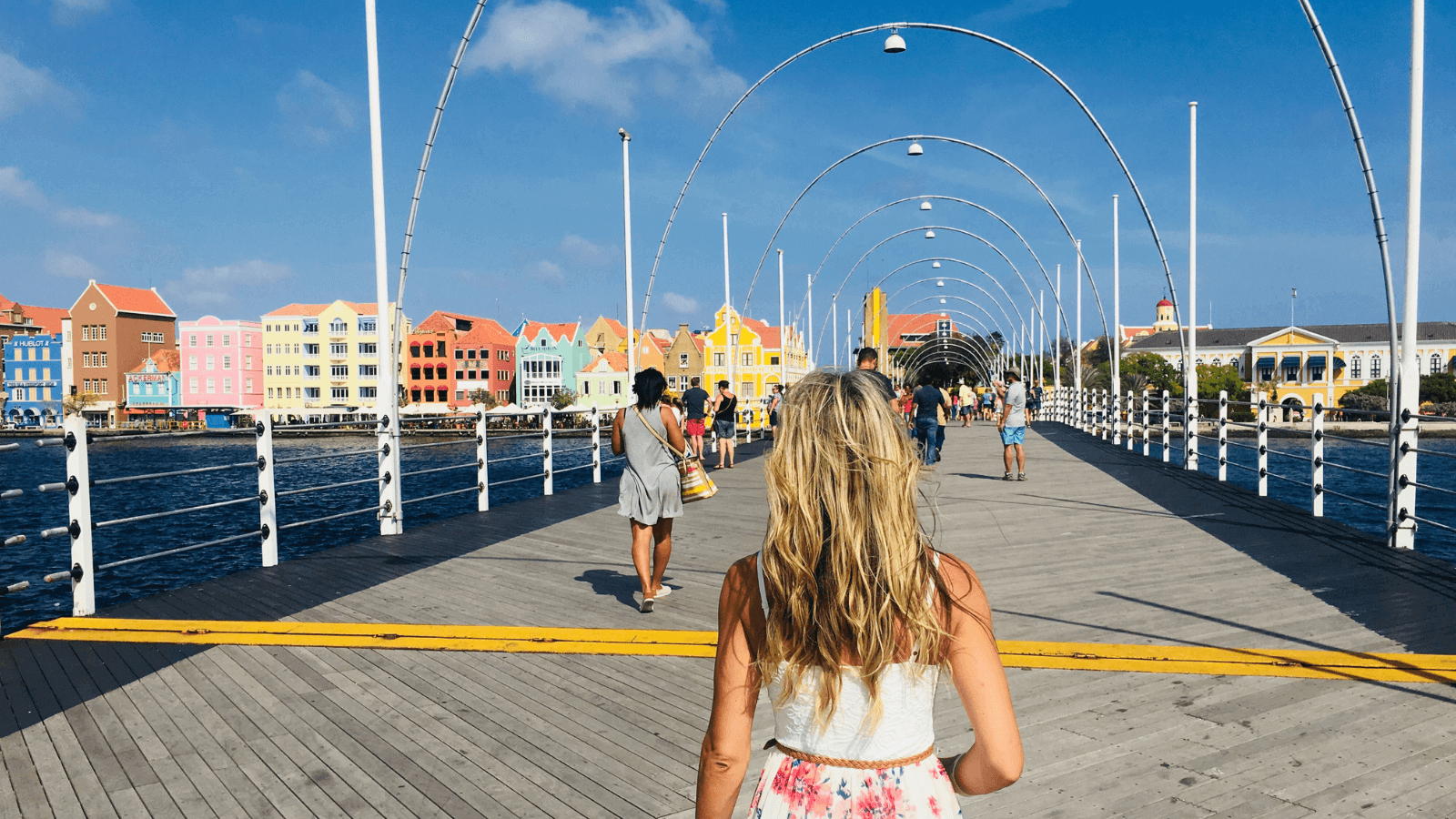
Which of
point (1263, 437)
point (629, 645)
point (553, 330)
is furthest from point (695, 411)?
point (553, 330)

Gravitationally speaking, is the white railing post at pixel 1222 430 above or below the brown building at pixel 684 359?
below

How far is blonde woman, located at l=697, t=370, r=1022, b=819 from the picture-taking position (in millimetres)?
1672

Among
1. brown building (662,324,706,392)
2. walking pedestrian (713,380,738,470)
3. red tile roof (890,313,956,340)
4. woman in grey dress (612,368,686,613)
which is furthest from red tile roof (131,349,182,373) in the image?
woman in grey dress (612,368,686,613)

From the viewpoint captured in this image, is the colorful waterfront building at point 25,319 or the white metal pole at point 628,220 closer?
the white metal pole at point 628,220

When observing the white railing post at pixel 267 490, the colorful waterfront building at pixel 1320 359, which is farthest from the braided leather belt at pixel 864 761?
the colorful waterfront building at pixel 1320 359

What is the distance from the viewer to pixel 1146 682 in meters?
4.59

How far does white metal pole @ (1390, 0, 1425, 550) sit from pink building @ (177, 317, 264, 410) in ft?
339

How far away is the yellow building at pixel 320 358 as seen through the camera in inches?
3762

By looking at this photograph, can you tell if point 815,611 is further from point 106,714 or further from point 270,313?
point 270,313

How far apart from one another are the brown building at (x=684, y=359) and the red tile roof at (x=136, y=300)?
5685 centimetres

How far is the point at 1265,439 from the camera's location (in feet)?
36.8

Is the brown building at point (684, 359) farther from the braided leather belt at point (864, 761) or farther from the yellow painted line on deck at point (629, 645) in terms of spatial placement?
the braided leather belt at point (864, 761)

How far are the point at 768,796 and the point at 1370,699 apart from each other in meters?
3.81

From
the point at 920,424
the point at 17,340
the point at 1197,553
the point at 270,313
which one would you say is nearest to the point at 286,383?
the point at 270,313
